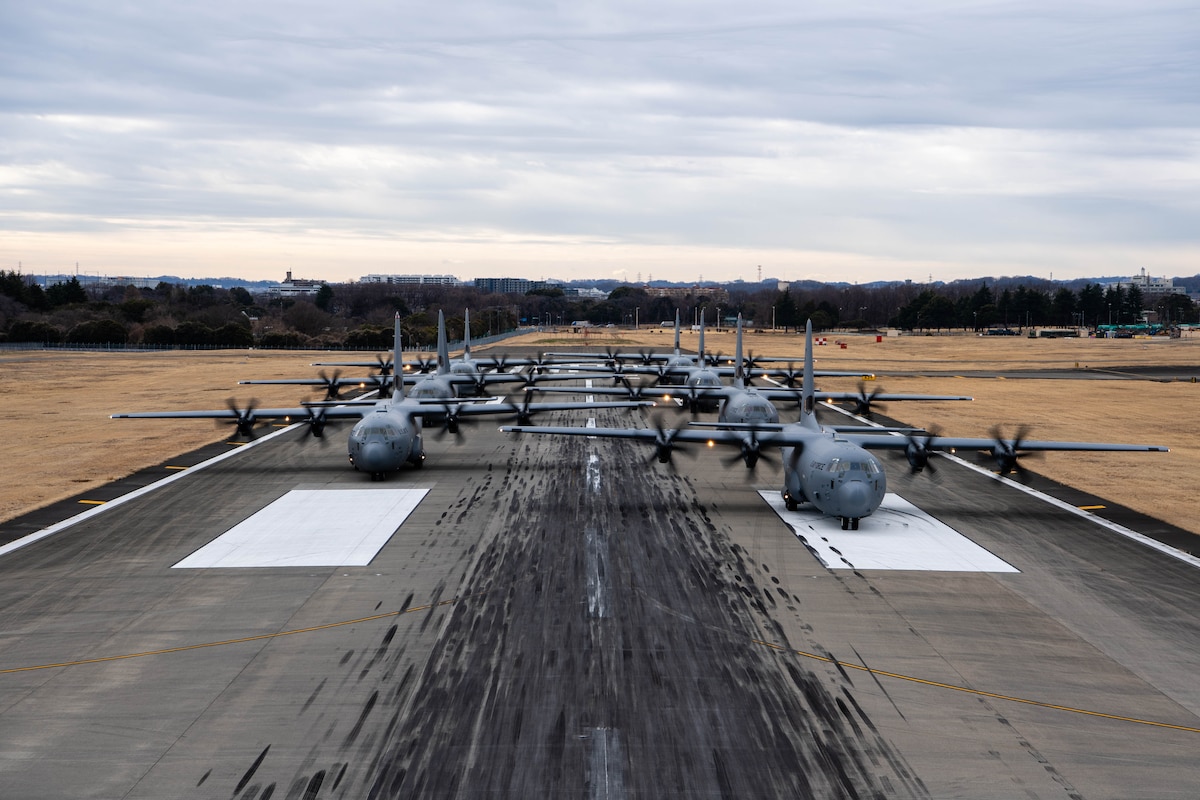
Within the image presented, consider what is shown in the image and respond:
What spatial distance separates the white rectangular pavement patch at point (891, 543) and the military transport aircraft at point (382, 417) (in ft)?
48.0

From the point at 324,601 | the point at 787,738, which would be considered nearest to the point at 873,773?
the point at 787,738

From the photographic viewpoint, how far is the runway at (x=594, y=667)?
55.1 feet

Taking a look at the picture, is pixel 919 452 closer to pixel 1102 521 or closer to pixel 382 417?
pixel 1102 521

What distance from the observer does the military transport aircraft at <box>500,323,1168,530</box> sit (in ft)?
109

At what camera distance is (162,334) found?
16912 cm

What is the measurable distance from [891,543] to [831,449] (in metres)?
4.33

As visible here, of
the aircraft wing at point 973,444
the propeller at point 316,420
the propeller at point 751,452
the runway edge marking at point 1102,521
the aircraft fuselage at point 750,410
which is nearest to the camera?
the runway edge marking at point 1102,521

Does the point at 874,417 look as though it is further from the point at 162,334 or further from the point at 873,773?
the point at 162,334

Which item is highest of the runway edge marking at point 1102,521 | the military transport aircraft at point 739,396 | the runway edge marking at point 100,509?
the military transport aircraft at point 739,396

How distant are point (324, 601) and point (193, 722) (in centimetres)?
777

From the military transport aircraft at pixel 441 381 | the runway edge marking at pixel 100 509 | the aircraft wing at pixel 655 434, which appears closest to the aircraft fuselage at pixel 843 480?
the aircraft wing at pixel 655 434

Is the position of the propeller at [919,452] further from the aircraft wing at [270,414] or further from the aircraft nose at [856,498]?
the aircraft wing at [270,414]

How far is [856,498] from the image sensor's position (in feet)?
109

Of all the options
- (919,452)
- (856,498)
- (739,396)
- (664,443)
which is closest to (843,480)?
(856,498)
